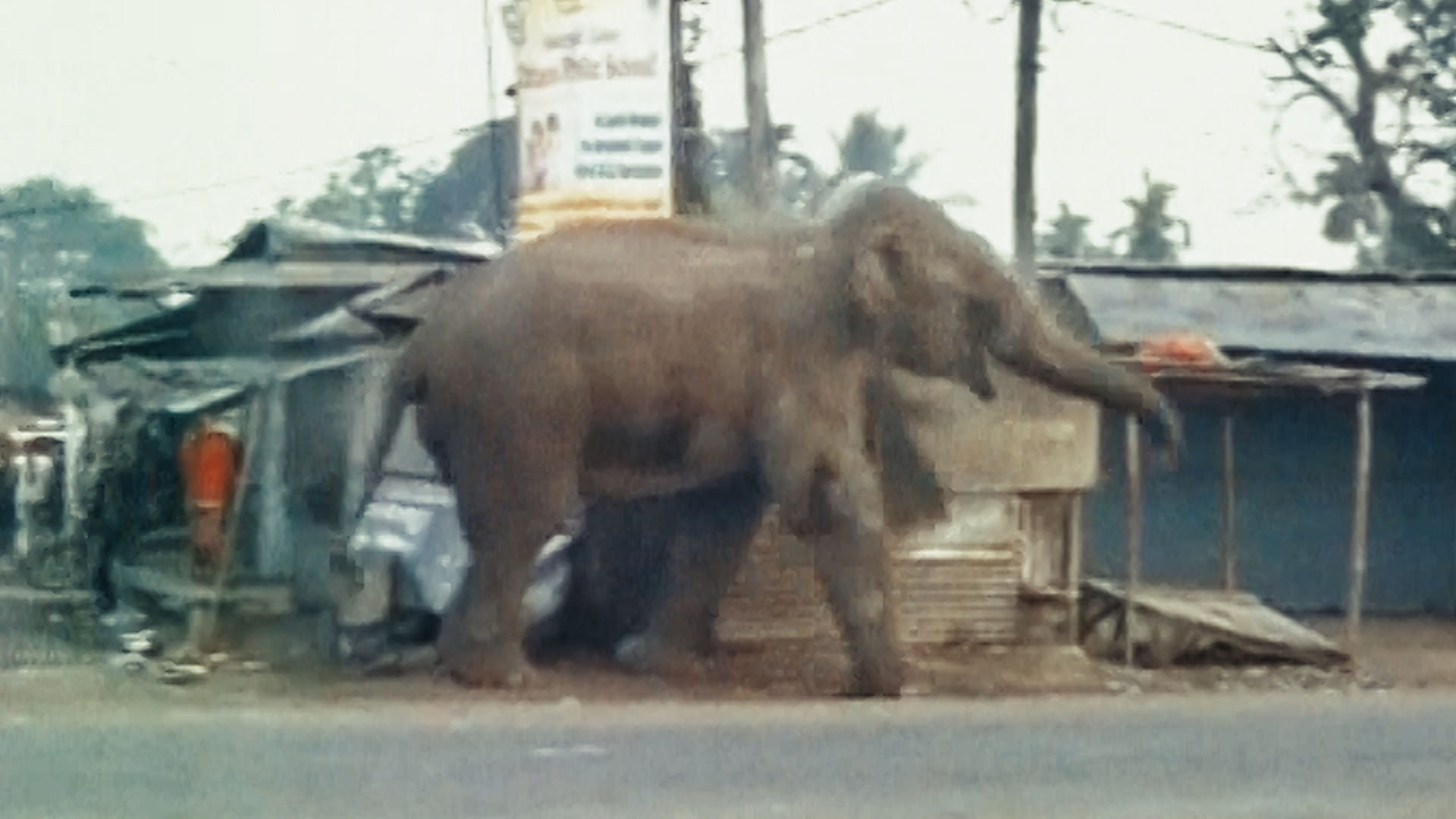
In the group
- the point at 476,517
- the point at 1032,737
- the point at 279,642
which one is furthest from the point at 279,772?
the point at 279,642

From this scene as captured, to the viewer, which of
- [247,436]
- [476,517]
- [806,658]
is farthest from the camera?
[247,436]

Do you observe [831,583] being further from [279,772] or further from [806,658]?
[279,772]

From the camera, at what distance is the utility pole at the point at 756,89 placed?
23328 millimetres

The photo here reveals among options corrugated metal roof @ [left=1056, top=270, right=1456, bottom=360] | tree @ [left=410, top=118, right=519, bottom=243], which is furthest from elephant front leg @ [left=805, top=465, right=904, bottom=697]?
tree @ [left=410, top=118, right=519, bottom=243]

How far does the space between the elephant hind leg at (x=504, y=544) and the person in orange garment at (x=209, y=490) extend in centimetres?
237

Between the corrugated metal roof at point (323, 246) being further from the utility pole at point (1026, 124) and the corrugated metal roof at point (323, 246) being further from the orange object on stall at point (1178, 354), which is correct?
the utility pole at point (1026, 124)

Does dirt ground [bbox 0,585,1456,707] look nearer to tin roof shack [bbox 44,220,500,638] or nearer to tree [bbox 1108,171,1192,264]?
tin roof shack [bbox 44,220,500,638]

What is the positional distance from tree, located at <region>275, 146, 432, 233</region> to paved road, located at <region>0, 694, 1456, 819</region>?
269 inches

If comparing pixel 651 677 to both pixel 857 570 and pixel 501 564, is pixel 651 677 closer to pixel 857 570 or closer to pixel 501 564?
pixel 501 564

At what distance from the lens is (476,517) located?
15.9 meters

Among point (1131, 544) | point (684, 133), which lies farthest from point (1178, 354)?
point (684, 133)

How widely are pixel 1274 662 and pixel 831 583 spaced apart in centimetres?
412

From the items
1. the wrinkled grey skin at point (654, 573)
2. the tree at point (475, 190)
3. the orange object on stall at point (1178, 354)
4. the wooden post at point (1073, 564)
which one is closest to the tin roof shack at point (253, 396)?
the wrinkled grey skin at point (654, 573)

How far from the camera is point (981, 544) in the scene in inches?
699
